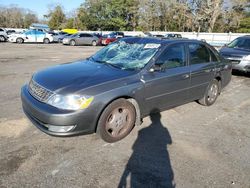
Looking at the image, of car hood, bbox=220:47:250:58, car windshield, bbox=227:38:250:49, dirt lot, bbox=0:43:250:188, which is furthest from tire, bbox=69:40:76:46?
dirt lot, bbox=0:43:250:188

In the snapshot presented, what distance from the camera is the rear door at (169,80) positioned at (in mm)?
4141

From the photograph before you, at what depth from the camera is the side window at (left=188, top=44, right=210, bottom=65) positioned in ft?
16.4

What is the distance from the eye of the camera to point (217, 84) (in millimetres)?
5895

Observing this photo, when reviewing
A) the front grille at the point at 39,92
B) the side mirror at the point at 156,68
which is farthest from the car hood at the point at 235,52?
the front grille at the point at 39,92

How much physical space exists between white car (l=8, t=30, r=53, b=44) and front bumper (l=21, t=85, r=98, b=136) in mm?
26035

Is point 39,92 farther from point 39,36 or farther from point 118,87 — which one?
point 39,36

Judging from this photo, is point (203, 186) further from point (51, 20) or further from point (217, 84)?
point (51, 20)

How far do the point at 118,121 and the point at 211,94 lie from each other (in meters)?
2.93

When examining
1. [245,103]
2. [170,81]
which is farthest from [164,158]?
[245,103]

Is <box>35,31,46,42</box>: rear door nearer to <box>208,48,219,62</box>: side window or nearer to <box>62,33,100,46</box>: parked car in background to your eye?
<box>62,33,100,46</box>: parked car in background

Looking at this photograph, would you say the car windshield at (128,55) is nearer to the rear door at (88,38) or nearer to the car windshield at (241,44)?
the car windshield at (241,44)

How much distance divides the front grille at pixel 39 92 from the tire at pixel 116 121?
828 millimetres

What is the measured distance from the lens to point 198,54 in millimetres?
5207

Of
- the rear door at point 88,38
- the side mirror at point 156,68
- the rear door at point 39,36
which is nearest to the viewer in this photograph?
the side mirror at point 156,68
